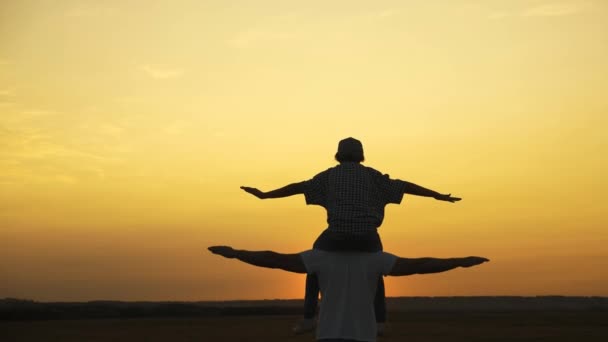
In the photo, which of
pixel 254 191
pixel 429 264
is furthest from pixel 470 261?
pixel 254 191

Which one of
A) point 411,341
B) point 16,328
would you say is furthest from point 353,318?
point 16,328

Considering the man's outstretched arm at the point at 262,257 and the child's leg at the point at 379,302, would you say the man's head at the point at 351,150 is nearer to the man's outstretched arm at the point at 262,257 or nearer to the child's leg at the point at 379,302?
the man's outstretched arm at the point at 262,257

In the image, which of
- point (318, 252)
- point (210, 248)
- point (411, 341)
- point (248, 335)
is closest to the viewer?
point (210, 248)

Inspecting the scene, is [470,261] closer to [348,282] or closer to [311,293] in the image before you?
[348,282]

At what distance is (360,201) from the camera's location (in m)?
8.98

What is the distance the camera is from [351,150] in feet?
30.1

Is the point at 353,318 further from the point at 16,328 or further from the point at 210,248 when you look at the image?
the point at 16,328

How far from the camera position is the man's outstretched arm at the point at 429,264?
8844mm

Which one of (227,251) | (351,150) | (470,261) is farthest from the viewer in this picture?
(351,150)

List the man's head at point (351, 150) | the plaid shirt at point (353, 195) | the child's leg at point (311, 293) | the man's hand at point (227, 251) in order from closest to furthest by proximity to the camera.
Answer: the man's hand at point (227, 251) → the plaid shirt at point (353, 195) → the man's head at point (351, 150) → the child's leg at point (311, 293)

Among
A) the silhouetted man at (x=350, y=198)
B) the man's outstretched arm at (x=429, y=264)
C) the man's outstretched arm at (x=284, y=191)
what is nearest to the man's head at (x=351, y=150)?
the silhouetted man at (x=350, y=198)

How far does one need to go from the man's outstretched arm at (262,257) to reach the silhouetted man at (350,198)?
375mm

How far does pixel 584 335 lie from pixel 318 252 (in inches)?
1469

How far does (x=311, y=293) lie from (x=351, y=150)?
146 cm
